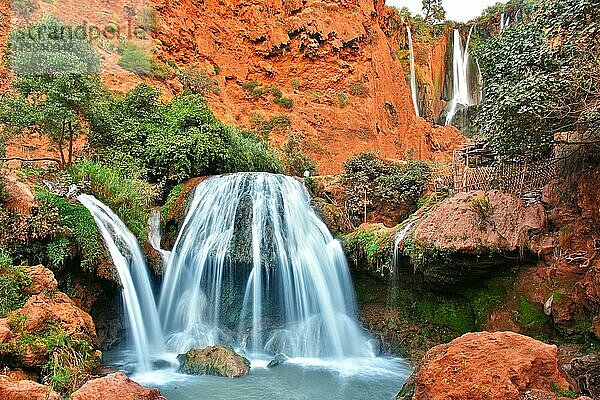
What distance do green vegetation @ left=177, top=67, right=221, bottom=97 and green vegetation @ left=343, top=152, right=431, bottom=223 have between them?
9.41m

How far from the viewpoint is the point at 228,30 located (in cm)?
2517

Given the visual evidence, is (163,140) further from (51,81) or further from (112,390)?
(112,390)

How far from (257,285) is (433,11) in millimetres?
35681

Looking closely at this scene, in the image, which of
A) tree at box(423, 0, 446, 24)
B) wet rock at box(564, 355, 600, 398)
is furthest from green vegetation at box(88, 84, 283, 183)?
tree at box(423, 0, 446, 24)

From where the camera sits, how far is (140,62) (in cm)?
2023

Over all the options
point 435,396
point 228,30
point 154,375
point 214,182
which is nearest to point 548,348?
point 435,396

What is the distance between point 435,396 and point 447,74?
33.0m

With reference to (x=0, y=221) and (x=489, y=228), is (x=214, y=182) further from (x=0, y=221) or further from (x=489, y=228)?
(x=489, y=228)

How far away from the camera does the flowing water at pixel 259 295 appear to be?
9078 mm

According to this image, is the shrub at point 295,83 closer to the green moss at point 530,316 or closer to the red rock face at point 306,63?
the red rock face at point 306,63

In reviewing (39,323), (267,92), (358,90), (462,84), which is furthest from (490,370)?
(462,84)

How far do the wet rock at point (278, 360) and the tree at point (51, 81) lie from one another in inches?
287

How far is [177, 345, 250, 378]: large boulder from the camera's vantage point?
8359mm

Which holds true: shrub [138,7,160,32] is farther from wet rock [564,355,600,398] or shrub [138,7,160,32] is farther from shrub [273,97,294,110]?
wet rock [564,355,600,398]
